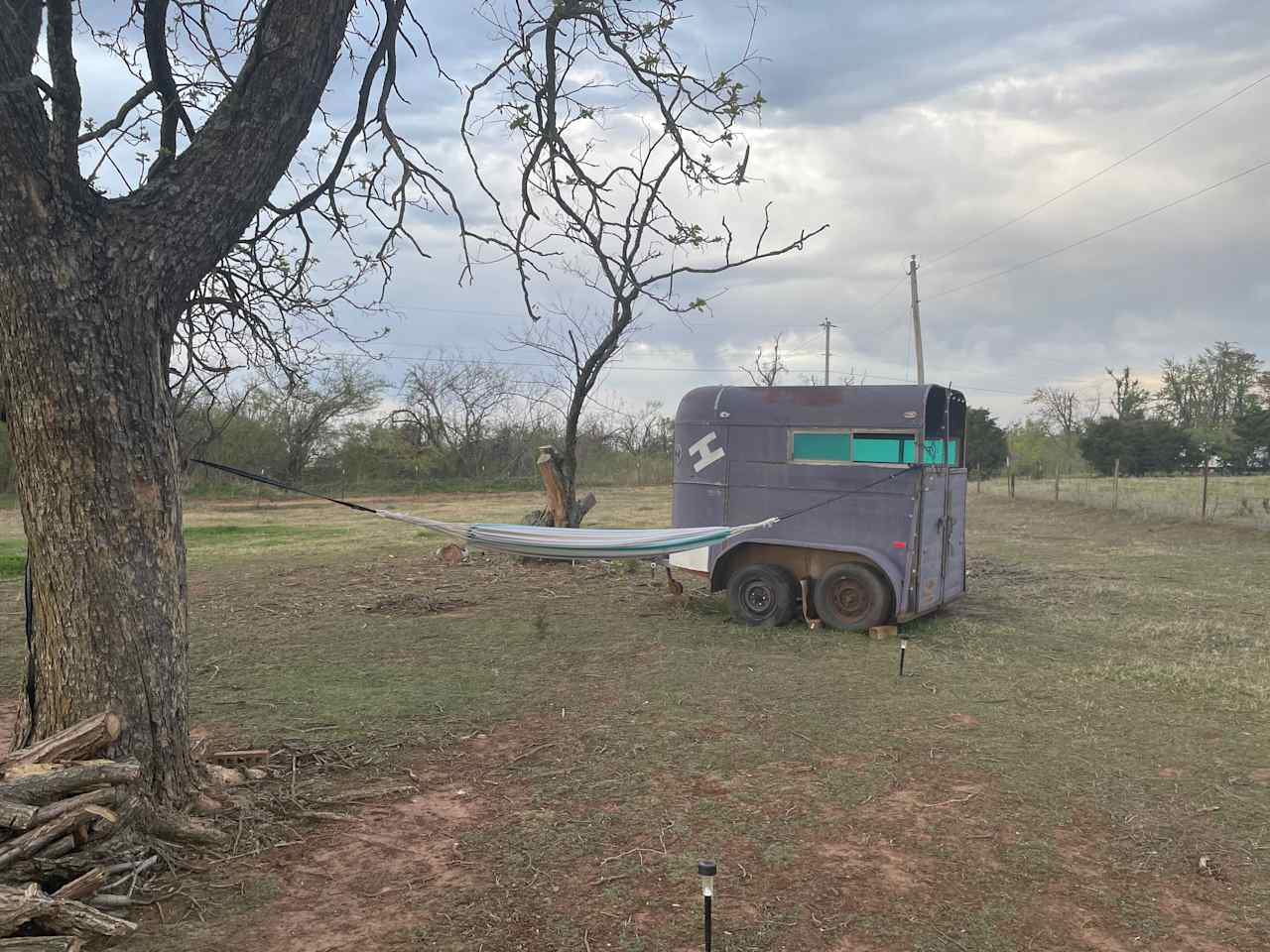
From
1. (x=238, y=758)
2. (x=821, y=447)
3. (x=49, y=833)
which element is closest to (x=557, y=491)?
(x=821, y=447)

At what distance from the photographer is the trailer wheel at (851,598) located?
8828 millimetres

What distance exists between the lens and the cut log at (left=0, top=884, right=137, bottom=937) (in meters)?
3.02

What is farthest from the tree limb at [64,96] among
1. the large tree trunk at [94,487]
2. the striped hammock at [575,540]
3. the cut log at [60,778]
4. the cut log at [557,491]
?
the cut log at [557,491]

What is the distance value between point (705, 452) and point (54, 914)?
738 centimetres

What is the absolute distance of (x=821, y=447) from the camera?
30.0ft

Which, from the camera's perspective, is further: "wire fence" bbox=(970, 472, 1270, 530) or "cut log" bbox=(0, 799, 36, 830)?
"wire fence" bbox=(970, 472, 1270, 530)

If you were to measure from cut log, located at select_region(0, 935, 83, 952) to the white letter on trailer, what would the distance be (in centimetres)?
735

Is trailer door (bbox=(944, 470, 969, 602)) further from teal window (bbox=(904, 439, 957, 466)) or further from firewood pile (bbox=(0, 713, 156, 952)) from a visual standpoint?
firewood pile (bbox=(0, 713, 156, 952))

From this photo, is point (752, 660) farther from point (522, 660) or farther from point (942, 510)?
point (942, 510)

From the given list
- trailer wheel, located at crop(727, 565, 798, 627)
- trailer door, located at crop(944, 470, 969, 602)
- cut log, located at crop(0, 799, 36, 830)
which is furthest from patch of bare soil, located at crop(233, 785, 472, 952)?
trailer door, located at crop(944, 470, 969, 602)

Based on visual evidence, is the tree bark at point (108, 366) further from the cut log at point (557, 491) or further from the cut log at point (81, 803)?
the cut log at point (557, 491)

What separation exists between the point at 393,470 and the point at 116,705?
33572mm

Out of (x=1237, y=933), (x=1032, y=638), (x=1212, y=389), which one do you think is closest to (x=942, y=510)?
(x=1032, y=638)

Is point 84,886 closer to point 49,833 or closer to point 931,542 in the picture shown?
point 49,833
